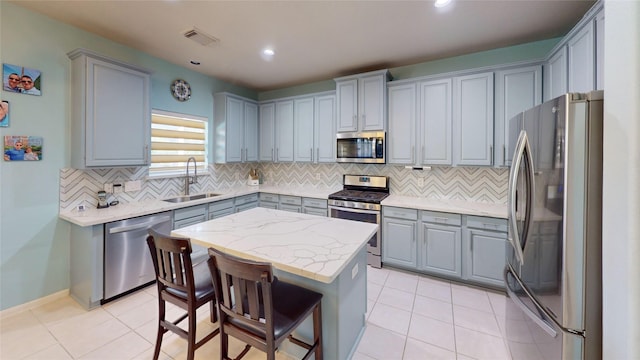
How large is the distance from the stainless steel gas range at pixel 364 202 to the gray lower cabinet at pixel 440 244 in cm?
55

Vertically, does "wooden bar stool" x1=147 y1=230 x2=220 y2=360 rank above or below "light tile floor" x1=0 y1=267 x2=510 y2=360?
above

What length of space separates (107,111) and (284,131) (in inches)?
95.6

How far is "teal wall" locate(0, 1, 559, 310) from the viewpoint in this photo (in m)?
2.24

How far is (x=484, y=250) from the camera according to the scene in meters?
2.72

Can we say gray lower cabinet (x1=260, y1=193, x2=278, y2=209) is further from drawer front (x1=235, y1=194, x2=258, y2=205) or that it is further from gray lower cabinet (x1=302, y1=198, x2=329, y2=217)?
gray lower cabinet (x1=302, y1=198, x2=329, y2=217)

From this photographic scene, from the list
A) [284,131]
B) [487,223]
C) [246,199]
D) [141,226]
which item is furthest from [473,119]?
[141,226]

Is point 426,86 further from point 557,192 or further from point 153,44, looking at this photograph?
point 153,44

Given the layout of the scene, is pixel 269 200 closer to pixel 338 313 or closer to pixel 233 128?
pixel 233 128

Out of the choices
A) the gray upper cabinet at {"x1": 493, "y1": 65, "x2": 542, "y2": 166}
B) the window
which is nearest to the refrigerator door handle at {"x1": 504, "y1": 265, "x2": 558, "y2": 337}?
the gray upper cabinet at {"x1": 493, "y1": 65, "x2": 542, "y2": 166}

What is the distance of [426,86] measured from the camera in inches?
126

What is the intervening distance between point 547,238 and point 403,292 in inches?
67.9

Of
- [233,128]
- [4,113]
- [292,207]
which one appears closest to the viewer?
[4,113]

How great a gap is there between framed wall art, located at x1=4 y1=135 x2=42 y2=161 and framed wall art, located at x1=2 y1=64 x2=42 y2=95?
43 centimetres

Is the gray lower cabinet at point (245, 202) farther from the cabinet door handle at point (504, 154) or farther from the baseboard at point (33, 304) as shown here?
the cabinet door handle at point (504, 154)
